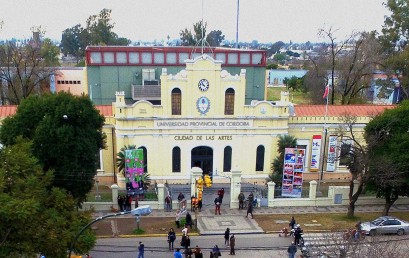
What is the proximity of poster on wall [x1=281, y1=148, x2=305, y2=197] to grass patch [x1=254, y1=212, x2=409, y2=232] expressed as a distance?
2.21m

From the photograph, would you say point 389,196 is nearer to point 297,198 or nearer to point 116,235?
point 297,198

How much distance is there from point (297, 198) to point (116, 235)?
44.6 feet

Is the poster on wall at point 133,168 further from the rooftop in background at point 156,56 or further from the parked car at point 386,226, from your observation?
the rooftop in background at point 156,56

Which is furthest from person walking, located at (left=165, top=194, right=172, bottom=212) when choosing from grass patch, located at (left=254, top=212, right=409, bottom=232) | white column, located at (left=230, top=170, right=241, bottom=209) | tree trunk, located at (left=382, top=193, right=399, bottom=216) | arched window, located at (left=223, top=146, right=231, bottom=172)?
tree trunk, located at (left=382, top=193, right=399, bottom=216)

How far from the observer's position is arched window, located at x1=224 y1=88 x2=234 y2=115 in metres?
33.7

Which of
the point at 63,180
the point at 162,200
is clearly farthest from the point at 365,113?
the point at 63,180

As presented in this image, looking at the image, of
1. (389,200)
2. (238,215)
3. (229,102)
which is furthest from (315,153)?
(238,215)

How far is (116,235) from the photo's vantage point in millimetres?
25609

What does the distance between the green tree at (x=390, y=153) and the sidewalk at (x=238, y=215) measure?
3.45 metres

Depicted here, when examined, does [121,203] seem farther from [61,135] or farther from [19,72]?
[19,72]

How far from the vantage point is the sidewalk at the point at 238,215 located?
88.4 ft

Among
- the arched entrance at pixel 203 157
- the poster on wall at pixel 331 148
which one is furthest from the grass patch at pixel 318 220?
the arched entrance at pixel 203 157

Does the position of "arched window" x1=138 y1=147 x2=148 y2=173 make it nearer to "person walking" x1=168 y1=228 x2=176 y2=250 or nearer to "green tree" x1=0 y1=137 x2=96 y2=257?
"person walking" x1=168 y1=228 x2=176 y2=250

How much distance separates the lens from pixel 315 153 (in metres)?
36.3
